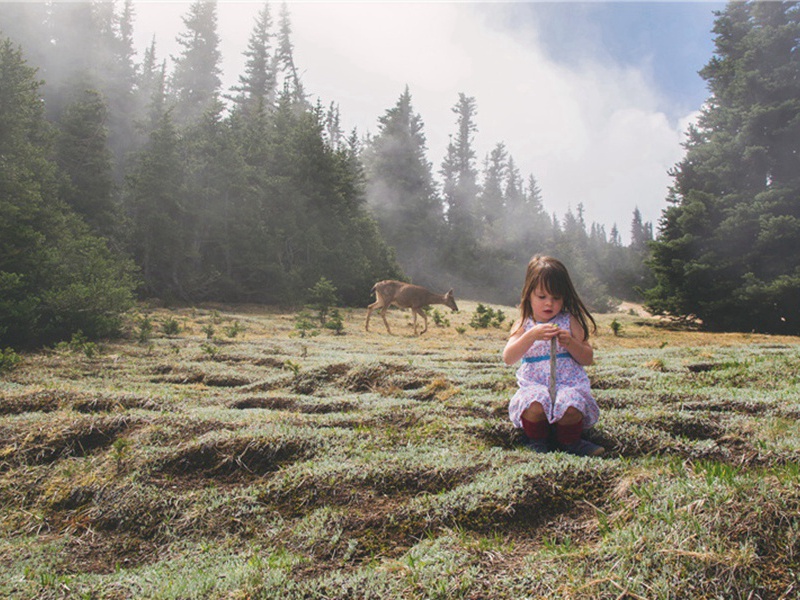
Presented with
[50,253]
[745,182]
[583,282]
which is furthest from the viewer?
[583,282]

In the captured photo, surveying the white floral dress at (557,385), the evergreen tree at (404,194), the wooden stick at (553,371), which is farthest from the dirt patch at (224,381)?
the evergreen tree at (404,194)

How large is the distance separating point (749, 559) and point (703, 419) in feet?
7.23

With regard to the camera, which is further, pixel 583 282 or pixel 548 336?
pixel 583 282

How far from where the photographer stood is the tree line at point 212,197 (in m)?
10.5

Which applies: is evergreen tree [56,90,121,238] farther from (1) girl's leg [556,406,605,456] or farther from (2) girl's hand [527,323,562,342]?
(1) girl's leg [556,406,605,456]

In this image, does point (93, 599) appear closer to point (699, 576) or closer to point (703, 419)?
point (699, 576)

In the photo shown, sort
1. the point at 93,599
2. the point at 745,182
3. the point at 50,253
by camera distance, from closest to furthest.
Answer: the point at 93,599 → the point at 50,253 → the point at 745,182

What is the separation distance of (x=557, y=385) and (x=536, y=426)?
30cm

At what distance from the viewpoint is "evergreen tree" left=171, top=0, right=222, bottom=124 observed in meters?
48.6

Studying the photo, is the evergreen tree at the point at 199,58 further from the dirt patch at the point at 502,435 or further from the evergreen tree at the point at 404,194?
the dirt patch at the point at 502,435

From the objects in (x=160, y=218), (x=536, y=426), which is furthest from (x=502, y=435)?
(x=160, y=218)

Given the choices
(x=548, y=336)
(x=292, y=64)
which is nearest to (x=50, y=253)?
(x=548, y=336)

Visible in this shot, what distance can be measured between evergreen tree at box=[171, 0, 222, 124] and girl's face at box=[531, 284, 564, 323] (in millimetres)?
51274

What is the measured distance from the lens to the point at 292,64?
54.9m
